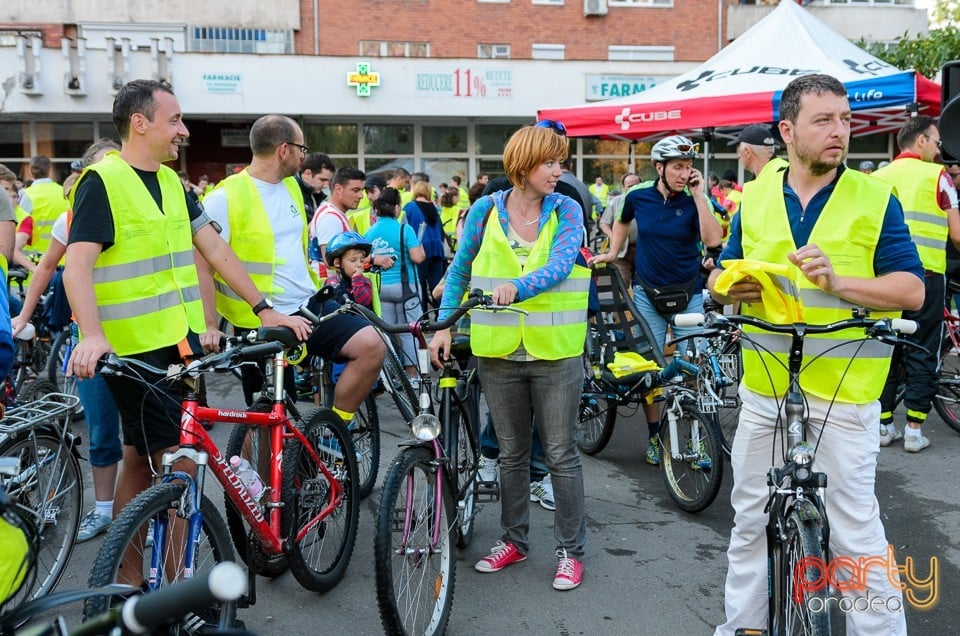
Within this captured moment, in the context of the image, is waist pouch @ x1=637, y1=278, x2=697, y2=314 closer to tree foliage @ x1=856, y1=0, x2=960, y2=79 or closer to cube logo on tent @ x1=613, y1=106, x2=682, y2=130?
cube logo on tent @ x1=613, y1=106, x2=682, y2=130

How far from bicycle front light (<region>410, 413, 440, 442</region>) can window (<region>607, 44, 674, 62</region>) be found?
26529 mm

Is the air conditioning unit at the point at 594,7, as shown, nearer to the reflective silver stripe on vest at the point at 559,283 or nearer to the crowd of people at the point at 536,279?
the crowd of people at the point at 536,279

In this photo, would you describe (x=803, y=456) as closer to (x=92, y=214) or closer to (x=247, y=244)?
(x=92, y=214)

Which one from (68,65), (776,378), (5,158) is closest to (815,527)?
(776,378)

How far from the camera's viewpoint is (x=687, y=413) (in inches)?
215

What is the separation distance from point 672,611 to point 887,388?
11.6 feet

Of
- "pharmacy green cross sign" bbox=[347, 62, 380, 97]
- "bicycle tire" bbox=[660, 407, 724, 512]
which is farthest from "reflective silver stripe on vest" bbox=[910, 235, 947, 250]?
"pharmacy green cross sign" bbox=[347, 62, 380, 97]

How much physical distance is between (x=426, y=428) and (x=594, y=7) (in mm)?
26646

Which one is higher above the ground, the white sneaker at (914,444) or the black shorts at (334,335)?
the black shorts at (334,335)

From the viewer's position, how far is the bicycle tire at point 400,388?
180 inches

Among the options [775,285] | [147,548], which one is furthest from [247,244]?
[775,285]

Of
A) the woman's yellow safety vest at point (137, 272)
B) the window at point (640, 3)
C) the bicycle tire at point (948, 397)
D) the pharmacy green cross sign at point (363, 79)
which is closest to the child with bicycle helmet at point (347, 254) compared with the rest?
the woman's yellow safety vest at point (137, 272)

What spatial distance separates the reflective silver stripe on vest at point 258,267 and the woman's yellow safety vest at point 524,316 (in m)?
1.26

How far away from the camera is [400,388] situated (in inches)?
217
